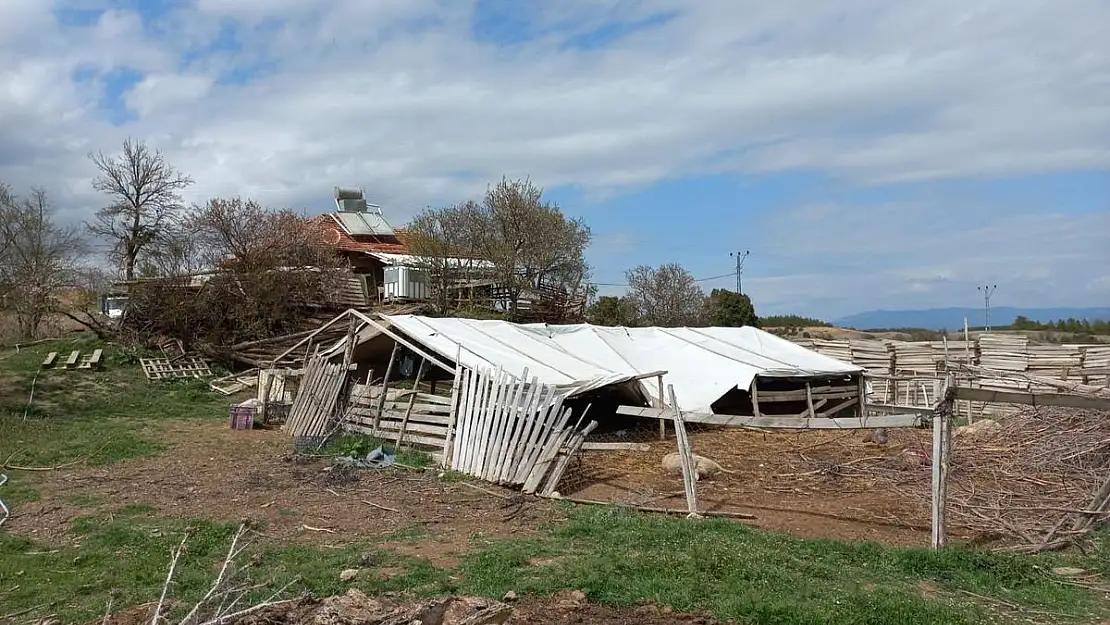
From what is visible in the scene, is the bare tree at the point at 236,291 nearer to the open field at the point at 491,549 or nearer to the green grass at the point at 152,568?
the open field at the point at 491,549

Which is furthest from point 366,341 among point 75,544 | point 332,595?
point 332,595

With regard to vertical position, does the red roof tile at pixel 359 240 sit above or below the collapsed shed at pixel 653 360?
above

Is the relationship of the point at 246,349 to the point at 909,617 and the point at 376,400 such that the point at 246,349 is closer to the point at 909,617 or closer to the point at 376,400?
the point at 376,400

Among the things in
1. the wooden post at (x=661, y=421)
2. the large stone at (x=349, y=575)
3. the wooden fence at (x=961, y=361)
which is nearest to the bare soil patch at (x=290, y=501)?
the large stone at (x=349, y=575)

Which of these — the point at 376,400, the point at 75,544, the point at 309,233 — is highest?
the point at 309,233

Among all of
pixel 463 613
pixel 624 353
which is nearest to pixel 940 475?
pixel 463 613

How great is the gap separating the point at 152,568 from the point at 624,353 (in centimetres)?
1165

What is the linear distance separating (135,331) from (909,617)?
21.8 metres

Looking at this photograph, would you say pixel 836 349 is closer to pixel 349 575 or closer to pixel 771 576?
pixel 771 576

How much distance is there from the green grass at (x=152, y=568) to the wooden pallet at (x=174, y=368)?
12938 millimetres

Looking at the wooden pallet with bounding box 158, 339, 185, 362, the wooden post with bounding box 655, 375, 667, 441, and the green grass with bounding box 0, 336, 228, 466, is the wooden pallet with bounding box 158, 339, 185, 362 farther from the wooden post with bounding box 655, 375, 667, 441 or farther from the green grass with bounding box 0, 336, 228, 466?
the wooden post with bounding box 655, 375, 667, 441

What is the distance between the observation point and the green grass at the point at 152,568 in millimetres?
5496

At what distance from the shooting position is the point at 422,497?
873 centimetres

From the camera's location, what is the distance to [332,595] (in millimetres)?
5227
